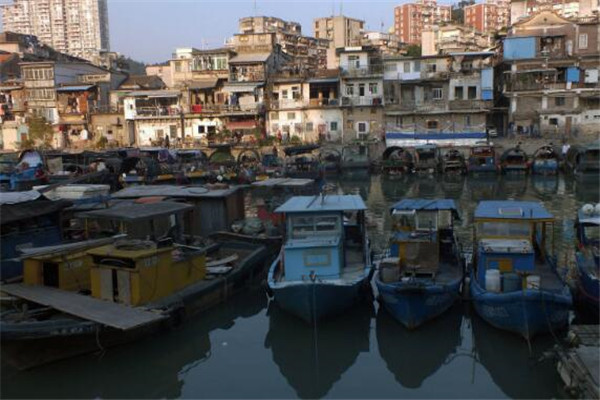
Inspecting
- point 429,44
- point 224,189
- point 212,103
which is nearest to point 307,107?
point 212,103

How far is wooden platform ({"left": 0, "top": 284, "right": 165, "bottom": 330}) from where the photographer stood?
1041 centimetres

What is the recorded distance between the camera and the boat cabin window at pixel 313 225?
1347 centimetres

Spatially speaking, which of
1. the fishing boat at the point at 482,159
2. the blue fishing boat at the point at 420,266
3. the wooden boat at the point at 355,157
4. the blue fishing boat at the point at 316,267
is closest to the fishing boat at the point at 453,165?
the fishing boat at the point at 482,159

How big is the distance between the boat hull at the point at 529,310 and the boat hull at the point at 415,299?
887 mm

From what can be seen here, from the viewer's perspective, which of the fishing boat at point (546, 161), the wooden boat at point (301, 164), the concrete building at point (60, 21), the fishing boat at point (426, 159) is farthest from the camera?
the concrete building at point (60, 21)

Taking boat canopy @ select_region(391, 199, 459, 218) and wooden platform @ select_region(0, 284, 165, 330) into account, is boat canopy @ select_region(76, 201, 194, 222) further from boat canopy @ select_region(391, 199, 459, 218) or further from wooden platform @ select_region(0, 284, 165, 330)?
boat canopy @ select_region(391, 199, 459, 218)

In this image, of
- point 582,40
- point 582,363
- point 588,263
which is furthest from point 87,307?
point 582,40

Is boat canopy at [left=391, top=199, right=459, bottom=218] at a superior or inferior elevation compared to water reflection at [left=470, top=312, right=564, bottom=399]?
superior

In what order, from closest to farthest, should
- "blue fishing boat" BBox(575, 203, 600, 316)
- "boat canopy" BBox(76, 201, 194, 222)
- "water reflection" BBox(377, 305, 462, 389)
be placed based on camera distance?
"water reflection" BBox(377, 305, 462, 389) < "blue fishing boat" BBox(575, 203, 600, 316) < "boat canopy" BBox(76, 201, 194, 222)

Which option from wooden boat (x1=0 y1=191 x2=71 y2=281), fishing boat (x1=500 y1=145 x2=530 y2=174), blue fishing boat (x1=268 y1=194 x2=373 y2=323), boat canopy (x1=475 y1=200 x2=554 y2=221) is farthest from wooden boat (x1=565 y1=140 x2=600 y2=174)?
wooden boat (x1=0 y1=191 x2=71 y2=281)

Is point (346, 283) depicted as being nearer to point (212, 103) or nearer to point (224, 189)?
point (224, 189)

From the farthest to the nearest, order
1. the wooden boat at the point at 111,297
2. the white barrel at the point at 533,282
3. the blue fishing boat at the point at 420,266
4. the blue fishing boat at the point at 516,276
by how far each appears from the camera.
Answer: the blue fishing boat at the point at 420,266 < the white barrel at the point at 533,282 < the blue fishing boat at the point at 516,276 < the wooden boat at the point at 111,297

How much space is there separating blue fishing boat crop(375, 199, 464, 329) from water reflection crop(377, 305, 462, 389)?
0.25m

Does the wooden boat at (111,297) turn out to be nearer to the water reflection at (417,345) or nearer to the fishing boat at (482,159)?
the water reflection at (417,345)
